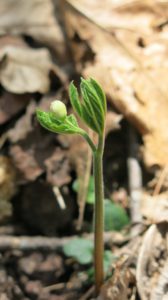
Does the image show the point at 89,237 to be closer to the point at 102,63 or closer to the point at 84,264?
the point at 84,264

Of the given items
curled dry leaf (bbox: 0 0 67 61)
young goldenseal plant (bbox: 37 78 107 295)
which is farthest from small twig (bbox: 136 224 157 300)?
curled dry leaf (bbox: 0 0 67 61)

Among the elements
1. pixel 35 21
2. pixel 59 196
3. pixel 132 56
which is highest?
pixel 35 21

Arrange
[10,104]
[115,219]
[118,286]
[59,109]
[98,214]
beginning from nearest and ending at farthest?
1. [59,109]
2. [98,214]
3. [118,286]
4. [115,219]
5. [10,104]

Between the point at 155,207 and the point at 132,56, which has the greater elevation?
the point at 132,56

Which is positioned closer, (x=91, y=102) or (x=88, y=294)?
(x=91, y=102)

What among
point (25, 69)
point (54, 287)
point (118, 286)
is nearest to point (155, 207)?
point (118, 286)

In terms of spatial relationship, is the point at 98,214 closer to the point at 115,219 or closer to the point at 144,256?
the point at 144,256
